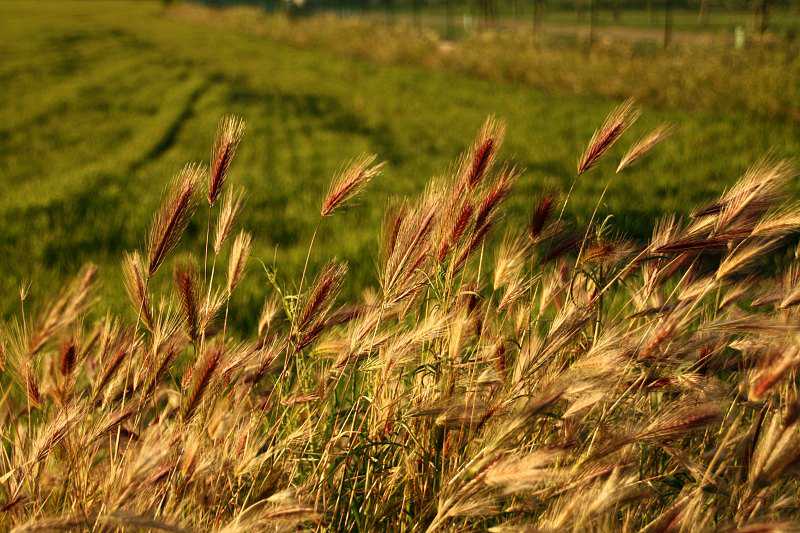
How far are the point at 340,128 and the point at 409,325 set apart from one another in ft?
24.0

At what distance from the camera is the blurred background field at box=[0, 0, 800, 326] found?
4.61 metres

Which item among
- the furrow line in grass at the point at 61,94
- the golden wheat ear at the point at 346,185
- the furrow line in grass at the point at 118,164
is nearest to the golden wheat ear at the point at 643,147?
the golden wheat ear at the point at 346,185

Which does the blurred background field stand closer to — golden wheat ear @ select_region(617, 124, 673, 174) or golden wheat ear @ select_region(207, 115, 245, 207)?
golden wheat ear @ select_region(617, 124, 673, 174)

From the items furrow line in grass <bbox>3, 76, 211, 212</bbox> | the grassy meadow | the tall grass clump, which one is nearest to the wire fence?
furrow line in grass <bbox>3, 76, 211, 212</bbox>

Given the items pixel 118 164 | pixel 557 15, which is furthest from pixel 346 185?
pixel 557 15

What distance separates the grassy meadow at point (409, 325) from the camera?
3.77 feet

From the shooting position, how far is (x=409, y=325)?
2537 mm

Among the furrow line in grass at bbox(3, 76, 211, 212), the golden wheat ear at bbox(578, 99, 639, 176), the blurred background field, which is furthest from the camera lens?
the furrow line in grass at bbox(3, 76, 211, 212)

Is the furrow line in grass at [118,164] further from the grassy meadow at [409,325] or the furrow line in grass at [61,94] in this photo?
the furrow line in grass at [61,94]

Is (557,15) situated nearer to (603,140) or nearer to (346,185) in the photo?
(603,140)

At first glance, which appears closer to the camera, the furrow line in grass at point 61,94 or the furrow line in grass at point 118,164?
the furrow line in grass at point 118,164

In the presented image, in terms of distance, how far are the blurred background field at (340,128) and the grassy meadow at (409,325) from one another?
0.06 meters

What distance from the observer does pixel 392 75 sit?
15180mm

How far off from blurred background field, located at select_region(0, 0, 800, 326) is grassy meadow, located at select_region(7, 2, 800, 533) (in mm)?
60
